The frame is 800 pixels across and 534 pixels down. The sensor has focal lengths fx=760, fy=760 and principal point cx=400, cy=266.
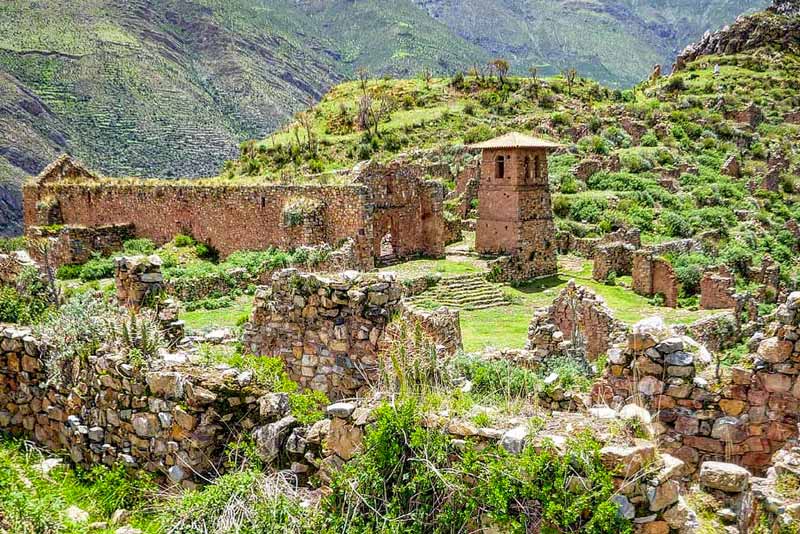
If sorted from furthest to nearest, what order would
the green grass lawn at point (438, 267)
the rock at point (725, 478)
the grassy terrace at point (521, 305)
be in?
the green grass lawn at point (438, 267) → the grassy terrace at point (521, 305) → the rock at point (725, 478)

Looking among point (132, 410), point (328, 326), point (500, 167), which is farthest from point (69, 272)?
point (132, 410)

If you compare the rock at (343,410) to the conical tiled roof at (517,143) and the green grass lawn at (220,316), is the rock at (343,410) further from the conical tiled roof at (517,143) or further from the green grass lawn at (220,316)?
the conical tiled roof at (517,143)

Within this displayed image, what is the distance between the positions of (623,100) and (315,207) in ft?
147

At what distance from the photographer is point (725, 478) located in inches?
179

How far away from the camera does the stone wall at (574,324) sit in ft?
39.3

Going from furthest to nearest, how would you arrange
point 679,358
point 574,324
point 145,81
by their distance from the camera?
point 145,81, point 574,324, point 679,358

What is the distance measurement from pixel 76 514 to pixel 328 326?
9.13ft

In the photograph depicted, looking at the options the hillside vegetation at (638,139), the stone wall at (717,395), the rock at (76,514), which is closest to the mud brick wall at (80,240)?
the hillside vegetation at (638,139)

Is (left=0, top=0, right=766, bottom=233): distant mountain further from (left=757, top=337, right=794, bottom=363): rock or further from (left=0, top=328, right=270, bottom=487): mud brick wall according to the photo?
(left=757, top=337, right=794, bottom=363): rock

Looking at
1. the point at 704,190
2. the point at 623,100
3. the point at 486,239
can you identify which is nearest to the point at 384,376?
the point at 486,239

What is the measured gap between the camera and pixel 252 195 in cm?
2250

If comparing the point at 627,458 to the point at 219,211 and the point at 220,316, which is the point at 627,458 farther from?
the point at 219,211

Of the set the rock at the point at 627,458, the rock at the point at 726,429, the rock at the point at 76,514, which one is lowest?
the rock at the point at 76,514

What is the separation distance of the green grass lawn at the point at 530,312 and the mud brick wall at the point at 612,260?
0.41 metres
